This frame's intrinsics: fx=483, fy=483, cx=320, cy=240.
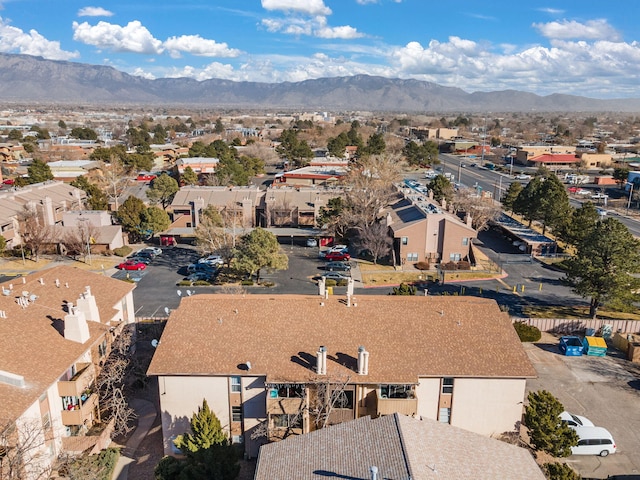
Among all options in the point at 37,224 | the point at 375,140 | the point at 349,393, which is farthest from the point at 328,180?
the point at 349,393

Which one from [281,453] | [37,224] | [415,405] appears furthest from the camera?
[37,224]

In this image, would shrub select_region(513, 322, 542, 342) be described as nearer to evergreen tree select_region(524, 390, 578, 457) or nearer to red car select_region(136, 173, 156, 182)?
evergreen tree select_region(524, 390, 578, 457)

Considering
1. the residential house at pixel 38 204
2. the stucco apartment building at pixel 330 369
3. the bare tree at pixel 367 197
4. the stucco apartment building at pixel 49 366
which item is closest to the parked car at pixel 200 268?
the bare tree at pixel 367 197

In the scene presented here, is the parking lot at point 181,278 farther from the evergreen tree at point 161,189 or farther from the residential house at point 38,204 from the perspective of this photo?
the evergreen tree at point 161,189

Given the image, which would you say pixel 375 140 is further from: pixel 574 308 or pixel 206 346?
pixel 206 346

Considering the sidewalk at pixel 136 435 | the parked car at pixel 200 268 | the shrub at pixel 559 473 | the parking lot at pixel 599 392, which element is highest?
the shrub at pixel 559 473

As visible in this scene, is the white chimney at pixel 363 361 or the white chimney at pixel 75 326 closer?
the white chimney at pixel 363 361

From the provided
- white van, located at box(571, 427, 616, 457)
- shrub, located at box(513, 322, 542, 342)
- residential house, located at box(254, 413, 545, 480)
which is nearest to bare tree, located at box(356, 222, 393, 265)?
shrub, located at box(513, 322, 542, 342)
